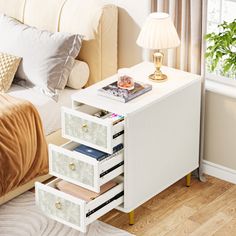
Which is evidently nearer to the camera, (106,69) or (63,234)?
(63,234)

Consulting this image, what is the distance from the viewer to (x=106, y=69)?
414cm

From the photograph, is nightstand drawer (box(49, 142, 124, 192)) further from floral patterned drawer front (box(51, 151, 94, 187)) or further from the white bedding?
the white bedding

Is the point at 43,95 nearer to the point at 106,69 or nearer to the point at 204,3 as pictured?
the point at 106,69

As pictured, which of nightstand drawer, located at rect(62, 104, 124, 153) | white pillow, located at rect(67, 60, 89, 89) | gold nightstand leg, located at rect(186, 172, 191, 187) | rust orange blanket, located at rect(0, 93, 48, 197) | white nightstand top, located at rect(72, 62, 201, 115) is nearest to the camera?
nightstand drawer, located at rect(62, 104, 124, 153)

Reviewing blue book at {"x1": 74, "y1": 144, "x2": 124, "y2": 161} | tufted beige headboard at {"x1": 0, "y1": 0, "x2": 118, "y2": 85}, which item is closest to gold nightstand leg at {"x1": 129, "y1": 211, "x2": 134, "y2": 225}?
blue book at {"x1": 74, "y1": 144, "x2": 124, "y2": 161}

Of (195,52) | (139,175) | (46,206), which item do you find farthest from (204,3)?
(46,206)

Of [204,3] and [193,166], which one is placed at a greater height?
[204,3]

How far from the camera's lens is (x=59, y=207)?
3.40m

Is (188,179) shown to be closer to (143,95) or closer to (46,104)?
(143,95)

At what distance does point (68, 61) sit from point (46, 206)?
0.90m

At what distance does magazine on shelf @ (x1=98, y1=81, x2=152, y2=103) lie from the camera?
3469 millimetres

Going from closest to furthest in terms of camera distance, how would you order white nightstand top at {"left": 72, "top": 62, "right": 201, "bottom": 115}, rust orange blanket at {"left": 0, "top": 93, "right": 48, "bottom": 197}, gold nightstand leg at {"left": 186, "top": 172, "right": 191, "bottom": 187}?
white nightstand top at {"left": 72, "top": 62, "right": 201, "bottom": 115}, rust orange blanket at {"left": 0, "top": 93, "right": 48, "bottom": 197}, gold nightstand leg at {"left": 186, "top": 172, "right": 191, "bottom": 187}

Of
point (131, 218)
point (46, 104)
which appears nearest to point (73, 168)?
point (131, 218)

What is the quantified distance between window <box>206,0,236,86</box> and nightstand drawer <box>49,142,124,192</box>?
2.74 ft
